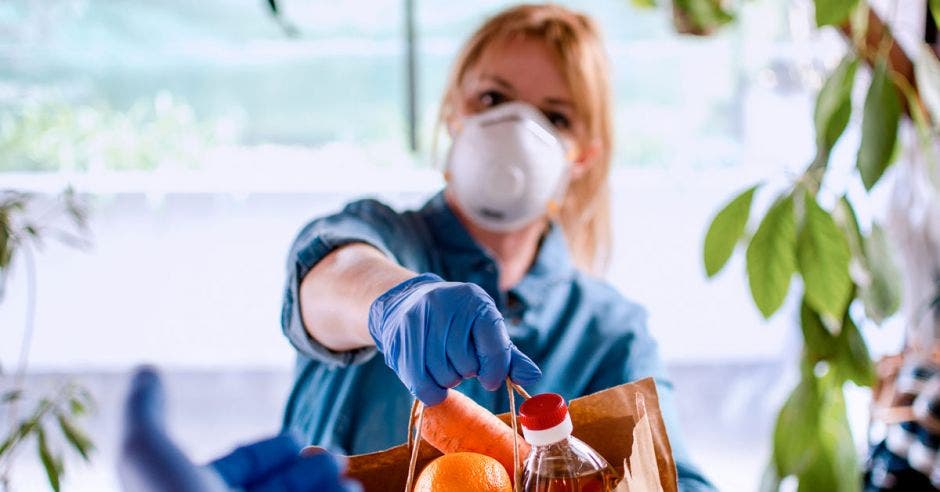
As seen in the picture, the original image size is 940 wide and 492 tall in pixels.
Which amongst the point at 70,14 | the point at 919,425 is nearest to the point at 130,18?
the point at 70,14

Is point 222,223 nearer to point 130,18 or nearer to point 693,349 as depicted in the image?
point 130,18

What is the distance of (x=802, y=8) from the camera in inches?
113

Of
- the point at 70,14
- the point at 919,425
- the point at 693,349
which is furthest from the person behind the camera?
the point at 693,349

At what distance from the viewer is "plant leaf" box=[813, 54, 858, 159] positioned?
113 centimetres

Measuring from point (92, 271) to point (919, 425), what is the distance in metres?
3.17

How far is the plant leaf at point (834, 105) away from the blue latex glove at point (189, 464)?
870mm

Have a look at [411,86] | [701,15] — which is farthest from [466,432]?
[411,86]

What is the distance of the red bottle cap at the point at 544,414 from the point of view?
54cm

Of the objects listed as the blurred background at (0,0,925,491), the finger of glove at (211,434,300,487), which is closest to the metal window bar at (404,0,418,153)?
the blurred background at (0,0,925,491)

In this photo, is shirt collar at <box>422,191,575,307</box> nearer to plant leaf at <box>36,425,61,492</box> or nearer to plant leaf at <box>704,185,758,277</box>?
plant leaf at <box>704,185,758,277</box>

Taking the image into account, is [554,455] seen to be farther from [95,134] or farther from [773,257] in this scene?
[95,134]

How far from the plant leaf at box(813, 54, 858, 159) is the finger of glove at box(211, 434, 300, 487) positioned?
875 millimetres

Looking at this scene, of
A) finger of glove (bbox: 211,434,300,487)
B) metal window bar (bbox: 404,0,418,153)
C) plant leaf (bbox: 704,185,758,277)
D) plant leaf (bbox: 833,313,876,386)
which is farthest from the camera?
metal window bar (bbox: 404,0,418,153)

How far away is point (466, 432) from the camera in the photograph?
2.02 ft
